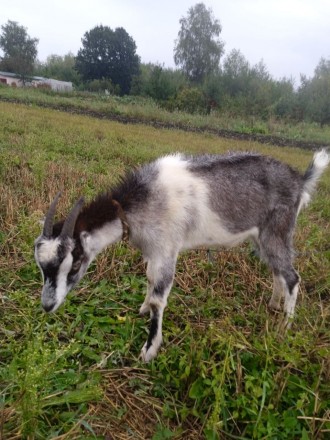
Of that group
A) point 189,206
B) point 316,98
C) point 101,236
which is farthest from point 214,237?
point 316,98

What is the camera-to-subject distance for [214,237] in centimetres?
317

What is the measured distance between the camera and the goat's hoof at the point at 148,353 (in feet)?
9.42

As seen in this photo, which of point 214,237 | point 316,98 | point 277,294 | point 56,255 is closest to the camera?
point 56,255

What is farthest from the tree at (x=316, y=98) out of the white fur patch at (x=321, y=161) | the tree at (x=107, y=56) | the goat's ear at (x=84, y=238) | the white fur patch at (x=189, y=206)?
the goat's ear at (x=84, y=238)

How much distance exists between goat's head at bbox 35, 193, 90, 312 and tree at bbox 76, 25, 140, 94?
4274 centimetres

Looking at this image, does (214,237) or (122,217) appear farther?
(214,237)

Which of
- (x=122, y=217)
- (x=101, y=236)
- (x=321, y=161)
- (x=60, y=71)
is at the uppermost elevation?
(x=321, y=161)

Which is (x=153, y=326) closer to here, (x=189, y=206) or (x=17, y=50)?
(x=189, y=206)

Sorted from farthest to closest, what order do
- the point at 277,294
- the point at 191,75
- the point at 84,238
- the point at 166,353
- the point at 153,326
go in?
the point at 191,75
the point at 277,294
the point at 153,326
the point at 166,353
the point at 84,238

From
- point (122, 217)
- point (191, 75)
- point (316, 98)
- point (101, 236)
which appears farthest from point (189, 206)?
point (191, 75)

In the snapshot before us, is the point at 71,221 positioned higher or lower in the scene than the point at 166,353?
higher

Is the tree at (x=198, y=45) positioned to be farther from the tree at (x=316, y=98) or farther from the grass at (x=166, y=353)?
the grass at (x=166, y=353)

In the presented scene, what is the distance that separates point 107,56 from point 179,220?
1762 inches

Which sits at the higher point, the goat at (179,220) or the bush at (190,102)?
the goat at (179,220)
